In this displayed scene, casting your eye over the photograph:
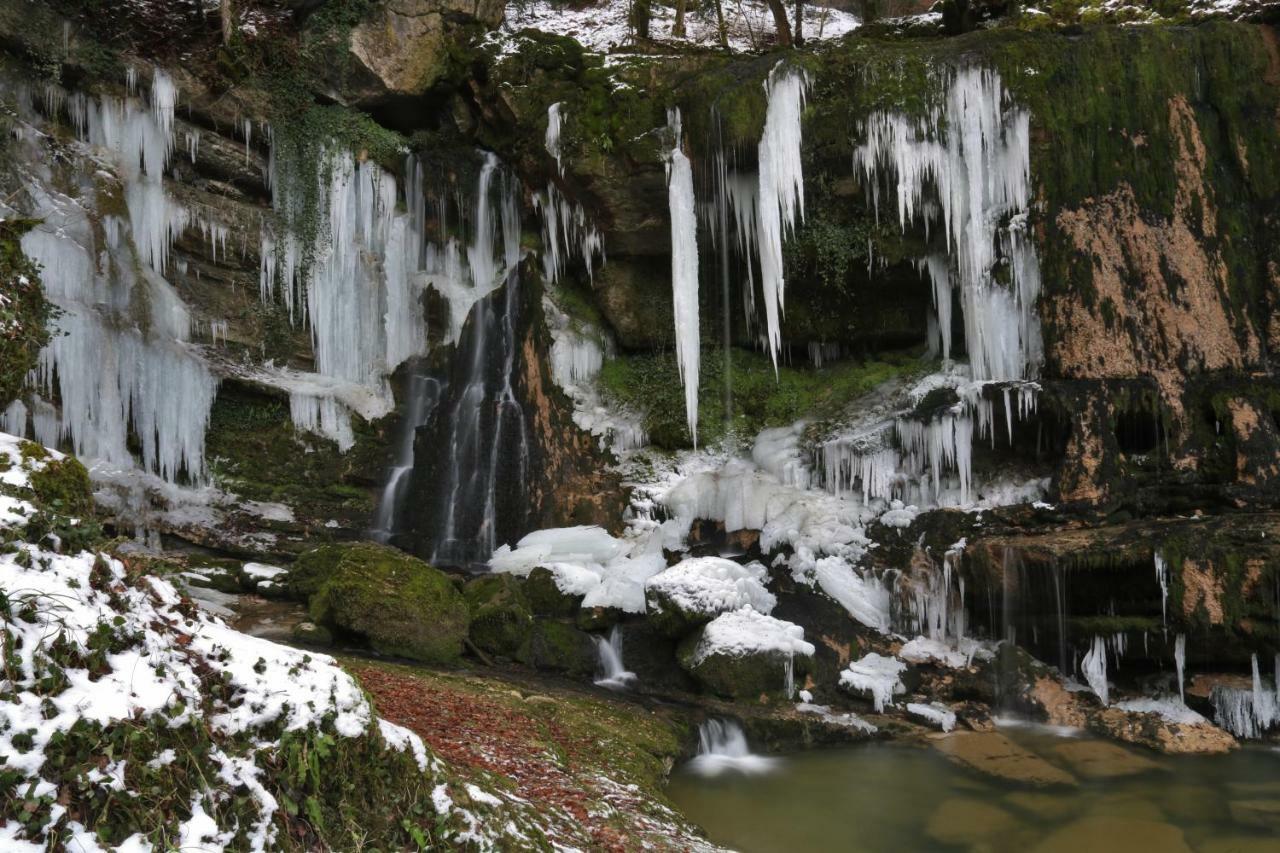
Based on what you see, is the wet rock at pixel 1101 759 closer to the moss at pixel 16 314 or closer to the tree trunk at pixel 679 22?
the moss at pixel 16 314

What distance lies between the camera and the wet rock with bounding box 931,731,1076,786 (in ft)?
26.4

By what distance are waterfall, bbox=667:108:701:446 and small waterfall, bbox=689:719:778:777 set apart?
232 inches

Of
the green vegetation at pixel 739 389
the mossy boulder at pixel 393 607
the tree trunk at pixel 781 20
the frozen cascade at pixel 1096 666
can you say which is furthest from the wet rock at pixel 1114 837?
the tree trunk at pixel 781 20

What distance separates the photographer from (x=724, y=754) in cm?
862

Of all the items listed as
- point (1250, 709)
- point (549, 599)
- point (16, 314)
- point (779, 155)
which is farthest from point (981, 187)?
point (16, 314)

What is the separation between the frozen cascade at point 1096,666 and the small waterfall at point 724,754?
4052 millimetres

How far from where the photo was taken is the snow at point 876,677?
9922 millimetres

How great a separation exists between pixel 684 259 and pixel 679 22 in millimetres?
8778

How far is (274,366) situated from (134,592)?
1134 cm

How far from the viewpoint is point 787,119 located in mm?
13484

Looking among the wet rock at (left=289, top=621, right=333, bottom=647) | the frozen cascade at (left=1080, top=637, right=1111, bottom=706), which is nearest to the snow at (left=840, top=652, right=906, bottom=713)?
the frozen cascade at (left=1080, top=637, right=1111, bottom=706)

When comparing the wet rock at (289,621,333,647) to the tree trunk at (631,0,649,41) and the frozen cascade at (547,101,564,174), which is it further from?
the tree trunk at (631,0,649,41)

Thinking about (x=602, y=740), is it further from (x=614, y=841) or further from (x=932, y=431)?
(x=932, y=431)

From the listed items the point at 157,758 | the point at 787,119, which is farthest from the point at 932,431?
the point at 157,758
